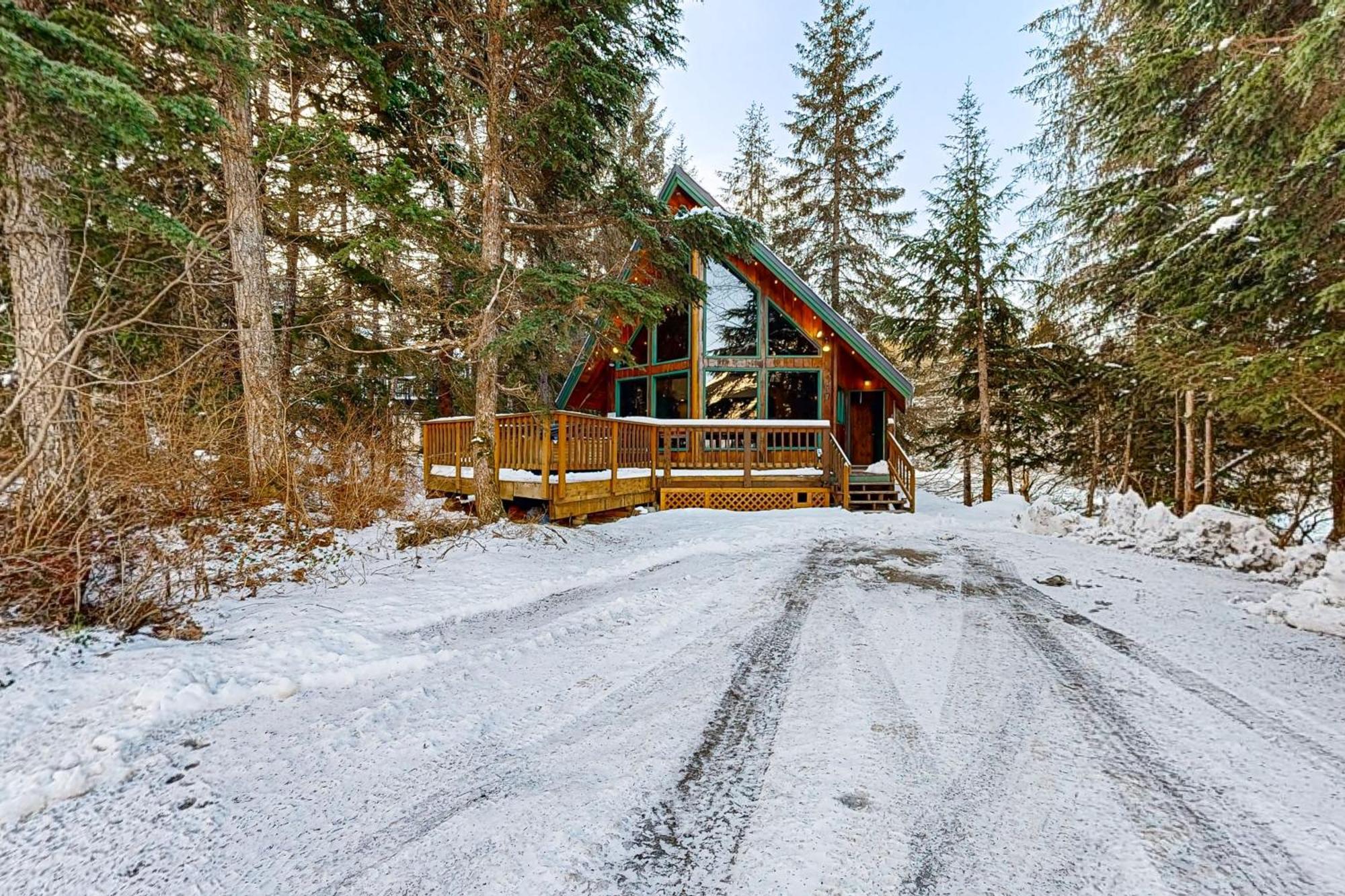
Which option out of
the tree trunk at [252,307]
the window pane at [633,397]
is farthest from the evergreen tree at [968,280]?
the tree trunk at [252,307]

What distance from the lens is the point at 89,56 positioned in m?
3.44

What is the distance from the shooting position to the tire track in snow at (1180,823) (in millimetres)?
1427

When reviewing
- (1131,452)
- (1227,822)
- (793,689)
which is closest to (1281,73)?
(1227,822)

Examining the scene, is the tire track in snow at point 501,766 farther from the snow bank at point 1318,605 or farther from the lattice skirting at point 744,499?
the lattice skirting at point 744,499

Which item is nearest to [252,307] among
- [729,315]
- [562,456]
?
[562,456]

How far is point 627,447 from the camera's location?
894cm

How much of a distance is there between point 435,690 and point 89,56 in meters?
5.00

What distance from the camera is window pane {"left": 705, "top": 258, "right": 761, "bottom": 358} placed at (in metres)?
11.8

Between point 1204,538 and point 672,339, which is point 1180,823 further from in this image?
point 672,339

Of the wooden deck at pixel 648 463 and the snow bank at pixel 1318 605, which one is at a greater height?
the wooden deck at pixel 648 463

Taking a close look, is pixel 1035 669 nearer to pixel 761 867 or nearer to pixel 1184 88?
pixel 761 867

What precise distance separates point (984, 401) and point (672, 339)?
Answer: 8.50 meters

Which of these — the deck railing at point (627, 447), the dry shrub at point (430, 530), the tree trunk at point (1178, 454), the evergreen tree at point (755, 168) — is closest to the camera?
the dry shrub at point (430, 530)

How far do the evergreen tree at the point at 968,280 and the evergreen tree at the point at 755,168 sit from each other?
8172 millimetres
